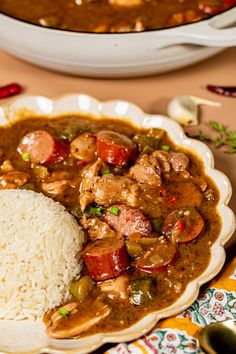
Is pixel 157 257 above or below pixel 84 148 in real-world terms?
below

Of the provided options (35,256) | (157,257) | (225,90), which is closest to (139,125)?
(225,90)

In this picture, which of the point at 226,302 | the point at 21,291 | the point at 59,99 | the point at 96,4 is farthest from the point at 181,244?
the point at 96,4

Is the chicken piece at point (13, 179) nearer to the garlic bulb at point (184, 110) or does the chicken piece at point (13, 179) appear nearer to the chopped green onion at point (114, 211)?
the chopped green onion at point (114, 211)

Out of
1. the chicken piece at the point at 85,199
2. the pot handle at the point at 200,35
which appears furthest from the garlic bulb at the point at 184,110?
the chicken piece at the point at 85,199

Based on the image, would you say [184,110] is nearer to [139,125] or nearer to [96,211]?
[139,125]

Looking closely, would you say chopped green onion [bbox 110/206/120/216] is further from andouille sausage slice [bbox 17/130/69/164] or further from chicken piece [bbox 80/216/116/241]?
andouille sausage slice [bbox 17/130/69/164]
